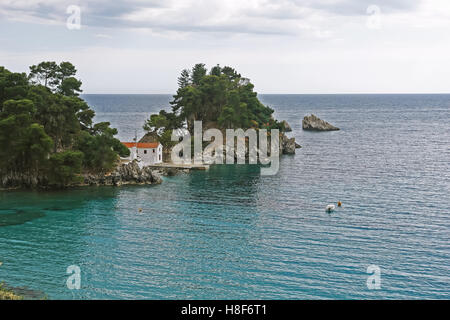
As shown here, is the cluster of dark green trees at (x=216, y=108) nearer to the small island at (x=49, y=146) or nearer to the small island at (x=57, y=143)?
the small island at (x=57, y=143)

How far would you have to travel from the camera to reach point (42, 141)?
63.1 m

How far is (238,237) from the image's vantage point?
4400 centimetres

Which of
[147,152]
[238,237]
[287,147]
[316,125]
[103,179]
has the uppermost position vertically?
[316,125]

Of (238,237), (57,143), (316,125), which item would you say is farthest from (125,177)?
(316,125)

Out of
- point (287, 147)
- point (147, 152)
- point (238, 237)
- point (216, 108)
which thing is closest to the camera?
point (238, 237)

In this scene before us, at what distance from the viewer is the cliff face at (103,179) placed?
65688 mm

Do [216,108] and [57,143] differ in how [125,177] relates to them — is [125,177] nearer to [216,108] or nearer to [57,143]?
[57,143]

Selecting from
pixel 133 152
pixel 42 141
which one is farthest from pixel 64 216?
pixel 133 152

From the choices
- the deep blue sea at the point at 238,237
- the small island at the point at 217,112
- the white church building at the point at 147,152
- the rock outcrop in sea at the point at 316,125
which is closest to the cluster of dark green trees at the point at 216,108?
the small island at the point at 217,112

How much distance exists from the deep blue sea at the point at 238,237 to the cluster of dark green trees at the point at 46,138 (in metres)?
4.81

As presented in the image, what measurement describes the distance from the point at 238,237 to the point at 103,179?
109 feet

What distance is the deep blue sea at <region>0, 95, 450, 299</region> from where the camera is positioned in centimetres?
3300
